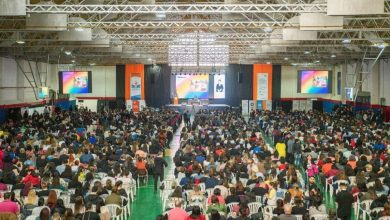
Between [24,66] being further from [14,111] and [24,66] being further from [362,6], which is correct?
[362,6]

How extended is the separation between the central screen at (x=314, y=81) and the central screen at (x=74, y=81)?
54.7ft

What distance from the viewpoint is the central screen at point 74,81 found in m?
43.9

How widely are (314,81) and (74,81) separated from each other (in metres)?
18.6

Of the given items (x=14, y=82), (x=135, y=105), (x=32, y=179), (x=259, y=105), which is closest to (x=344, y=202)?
(x=32, y=179)

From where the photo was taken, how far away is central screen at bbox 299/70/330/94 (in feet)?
141

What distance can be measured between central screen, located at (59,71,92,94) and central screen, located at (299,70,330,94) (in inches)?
657

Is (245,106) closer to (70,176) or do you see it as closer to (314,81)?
(314,81)

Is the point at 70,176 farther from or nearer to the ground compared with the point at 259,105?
nearer to the ground

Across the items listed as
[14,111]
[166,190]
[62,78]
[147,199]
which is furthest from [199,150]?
[62,78]

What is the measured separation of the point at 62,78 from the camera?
144 ft

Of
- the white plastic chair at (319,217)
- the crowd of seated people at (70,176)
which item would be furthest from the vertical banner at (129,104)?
the white plastic chair at (319,217)

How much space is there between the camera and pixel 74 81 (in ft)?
145

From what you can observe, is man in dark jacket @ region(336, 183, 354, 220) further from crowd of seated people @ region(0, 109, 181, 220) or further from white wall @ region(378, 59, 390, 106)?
white wall @ region(378, 59, 390, 106)

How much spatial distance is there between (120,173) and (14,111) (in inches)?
1031
